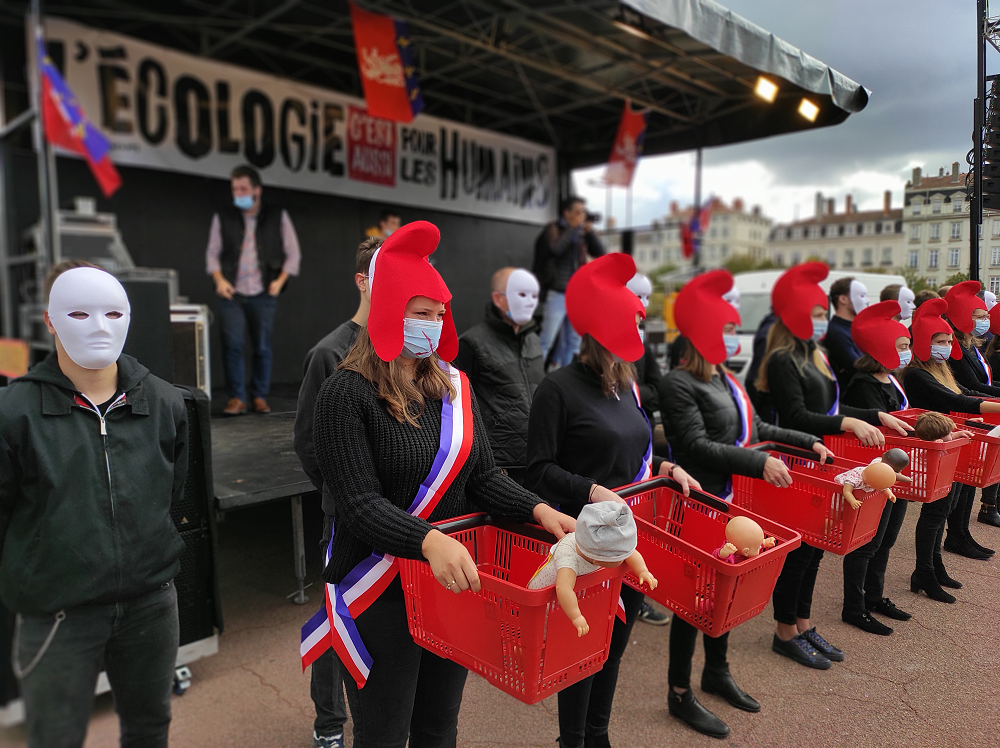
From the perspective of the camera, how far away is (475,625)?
158 centimetres

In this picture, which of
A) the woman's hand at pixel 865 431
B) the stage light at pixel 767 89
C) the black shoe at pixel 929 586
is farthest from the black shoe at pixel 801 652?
the stage light at pixel 767 89

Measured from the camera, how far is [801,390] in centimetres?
327

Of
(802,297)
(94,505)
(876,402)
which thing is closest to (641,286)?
(802,297)

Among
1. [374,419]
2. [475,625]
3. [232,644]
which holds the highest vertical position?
[374,419]

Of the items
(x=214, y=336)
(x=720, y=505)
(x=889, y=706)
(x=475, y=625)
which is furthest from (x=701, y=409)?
(x=214, y=336)

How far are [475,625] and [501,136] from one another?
11.6 meters

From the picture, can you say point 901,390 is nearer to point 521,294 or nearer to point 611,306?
point 611,306

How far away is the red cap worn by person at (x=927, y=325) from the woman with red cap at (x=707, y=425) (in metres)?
0.73

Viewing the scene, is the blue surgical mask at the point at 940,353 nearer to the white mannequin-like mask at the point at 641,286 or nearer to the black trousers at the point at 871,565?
the black trousers at the point at 871,565

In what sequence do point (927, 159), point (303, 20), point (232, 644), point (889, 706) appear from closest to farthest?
1. point (889, 706)
2. point (927, 159)
3. point (232, 644)
4. point (303, 20)

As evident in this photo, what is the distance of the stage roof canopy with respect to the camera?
7.67m

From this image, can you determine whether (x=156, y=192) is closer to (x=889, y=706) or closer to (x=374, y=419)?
(x=374, y=419)

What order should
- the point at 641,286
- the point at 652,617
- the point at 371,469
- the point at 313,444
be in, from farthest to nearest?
1. the point at 641,286
2. the point at 652,617
3. the point at 313,444
4. the point at 371,469

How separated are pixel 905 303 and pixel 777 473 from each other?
49.5 inches
